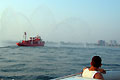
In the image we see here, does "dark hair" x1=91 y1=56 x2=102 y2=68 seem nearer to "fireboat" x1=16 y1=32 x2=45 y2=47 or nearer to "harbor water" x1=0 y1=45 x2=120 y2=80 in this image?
"harbor water" x1=0 y1=45 x2=120 y2=80

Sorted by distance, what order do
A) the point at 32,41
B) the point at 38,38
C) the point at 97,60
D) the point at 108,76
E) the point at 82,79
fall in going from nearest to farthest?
the point at 97,60, the point at 82,79, the point at 108,76, the point at 32,41, the point at 38,38

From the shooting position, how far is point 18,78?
42.0 ft

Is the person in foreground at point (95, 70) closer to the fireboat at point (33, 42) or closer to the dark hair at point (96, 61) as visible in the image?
the dark hair at point (96, 61)

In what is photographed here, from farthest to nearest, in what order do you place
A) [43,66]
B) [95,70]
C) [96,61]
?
1. [43,66]
2. [95,70]
3. [96,61]

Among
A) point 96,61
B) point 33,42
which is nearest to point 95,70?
point 96,61

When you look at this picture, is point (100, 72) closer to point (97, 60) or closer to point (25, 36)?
point (97, 60)

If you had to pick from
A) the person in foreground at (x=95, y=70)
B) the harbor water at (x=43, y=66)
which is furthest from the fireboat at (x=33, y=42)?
the person in foreground at (x=95, y=70)

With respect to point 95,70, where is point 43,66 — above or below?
below

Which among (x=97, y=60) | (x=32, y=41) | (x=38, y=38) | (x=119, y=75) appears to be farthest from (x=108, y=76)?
(x=38, y=38)

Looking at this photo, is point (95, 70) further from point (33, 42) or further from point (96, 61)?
point (33, 42)

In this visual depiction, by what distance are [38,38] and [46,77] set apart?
79.6 meters

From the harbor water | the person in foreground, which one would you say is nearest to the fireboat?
the harbor water

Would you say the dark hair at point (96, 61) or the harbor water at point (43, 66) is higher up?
the dark hair at point (96, 61)

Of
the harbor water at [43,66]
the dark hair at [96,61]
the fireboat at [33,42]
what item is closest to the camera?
the dark hair at [96,61]
